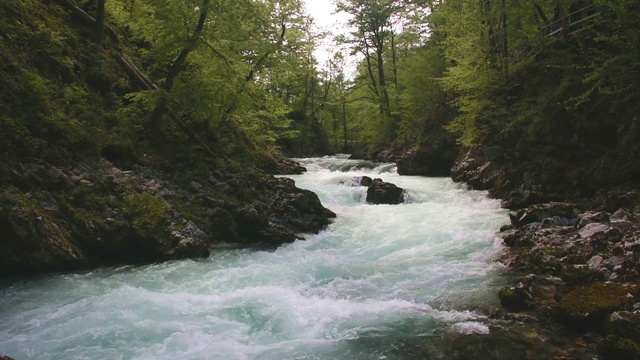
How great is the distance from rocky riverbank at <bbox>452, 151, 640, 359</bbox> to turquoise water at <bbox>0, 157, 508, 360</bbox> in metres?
0.70

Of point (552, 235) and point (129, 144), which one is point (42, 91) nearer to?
point (129, 144)

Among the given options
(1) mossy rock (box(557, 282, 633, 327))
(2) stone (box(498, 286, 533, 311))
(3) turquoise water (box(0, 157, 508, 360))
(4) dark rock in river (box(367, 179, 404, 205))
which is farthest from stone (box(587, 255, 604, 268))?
(4) dark rock in river (box(367, 179, 404, 205))

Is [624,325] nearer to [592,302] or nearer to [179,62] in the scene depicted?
[592,302]

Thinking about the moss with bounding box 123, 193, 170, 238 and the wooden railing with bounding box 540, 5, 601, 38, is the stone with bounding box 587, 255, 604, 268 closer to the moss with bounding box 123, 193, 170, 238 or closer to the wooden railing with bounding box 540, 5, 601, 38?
the wooden railing with bounding box 540, 5, 601, 38

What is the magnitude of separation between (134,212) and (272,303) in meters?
4.53

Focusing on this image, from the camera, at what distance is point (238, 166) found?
14.2m

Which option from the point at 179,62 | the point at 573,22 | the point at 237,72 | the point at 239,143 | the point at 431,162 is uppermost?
the point at 573,22

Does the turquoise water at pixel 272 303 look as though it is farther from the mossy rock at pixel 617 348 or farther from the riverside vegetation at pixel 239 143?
the mossy rock at pixel 617 348

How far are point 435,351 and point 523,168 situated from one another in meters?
12.0

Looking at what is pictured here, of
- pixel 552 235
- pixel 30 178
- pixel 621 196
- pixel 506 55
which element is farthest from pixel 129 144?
pixel 506 55

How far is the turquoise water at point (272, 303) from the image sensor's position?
19.4 ft

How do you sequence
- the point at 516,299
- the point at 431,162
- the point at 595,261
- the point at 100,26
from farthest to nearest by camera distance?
the point at 431,162 → the point at 100,26 → the point at 595,261 → the point at 516,299

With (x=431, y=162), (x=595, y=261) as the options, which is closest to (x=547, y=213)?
(x=595, y=261)

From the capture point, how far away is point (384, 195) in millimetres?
17047
